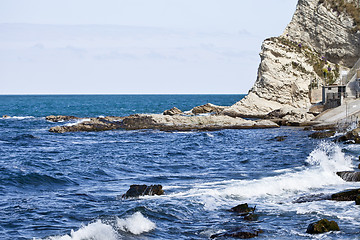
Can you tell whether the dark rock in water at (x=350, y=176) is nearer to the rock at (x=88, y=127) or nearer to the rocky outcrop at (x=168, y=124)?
the rocky outcrop at (x=168, y=124)

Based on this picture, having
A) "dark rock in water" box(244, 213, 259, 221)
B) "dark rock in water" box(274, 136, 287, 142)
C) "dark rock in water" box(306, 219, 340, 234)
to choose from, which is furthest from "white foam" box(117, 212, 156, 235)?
"dark rock in water" box(274, 136, 287, 142)

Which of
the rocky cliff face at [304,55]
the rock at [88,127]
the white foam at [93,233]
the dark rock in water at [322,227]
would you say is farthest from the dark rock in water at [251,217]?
the rocky cliff face at [304,55]

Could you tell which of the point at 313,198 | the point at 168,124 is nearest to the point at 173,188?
the point at 313,198

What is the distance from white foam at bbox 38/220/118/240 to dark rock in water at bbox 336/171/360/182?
1294 centimetres

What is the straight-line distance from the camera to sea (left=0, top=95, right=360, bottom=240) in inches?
653

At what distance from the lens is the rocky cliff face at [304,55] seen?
77562 millimetres

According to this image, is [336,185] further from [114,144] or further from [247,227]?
[114,144]

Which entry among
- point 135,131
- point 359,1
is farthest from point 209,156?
point 359,1

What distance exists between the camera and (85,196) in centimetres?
2220

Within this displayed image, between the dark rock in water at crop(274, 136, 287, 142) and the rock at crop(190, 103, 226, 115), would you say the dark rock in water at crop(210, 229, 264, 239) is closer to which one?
the dark rock in water at crop(274, 136, 287, 142)

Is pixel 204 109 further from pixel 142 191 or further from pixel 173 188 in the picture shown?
pixel 142 191

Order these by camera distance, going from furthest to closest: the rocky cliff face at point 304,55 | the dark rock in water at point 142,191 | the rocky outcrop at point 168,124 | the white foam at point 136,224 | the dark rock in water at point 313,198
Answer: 1. the rocky cliff face at point 304,55
2. the rocky outcrop at point 168,124
3. the dark rock in water at point 142,191
4. the dark rock in water at point 313,198
5. the white foam at point 136,224

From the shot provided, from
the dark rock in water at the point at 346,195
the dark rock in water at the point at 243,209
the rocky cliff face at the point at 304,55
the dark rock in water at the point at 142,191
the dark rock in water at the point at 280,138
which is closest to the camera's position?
the dark rock in water at the point at 243,209

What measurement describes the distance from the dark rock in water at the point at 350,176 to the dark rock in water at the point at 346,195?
14.0ft
